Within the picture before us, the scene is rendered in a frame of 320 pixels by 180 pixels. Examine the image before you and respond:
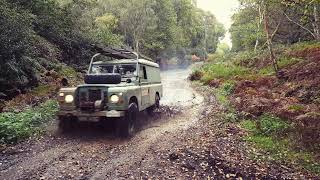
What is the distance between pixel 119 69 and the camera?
12.0 m

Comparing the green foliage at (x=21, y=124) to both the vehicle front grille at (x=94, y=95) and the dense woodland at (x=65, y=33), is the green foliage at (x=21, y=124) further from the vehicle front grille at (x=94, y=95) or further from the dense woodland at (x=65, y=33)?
the dense woodland at (x=65, y=33)

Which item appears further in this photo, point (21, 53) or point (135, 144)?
point (21, 53)

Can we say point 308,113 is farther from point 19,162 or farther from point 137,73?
point 19,162

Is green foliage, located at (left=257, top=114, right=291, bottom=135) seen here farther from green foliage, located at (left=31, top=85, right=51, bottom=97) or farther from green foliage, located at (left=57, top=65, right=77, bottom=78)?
green foliage, located at (left=57, top=65, right=77, bottom=78)

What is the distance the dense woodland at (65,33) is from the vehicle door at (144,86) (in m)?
5.83

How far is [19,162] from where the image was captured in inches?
315

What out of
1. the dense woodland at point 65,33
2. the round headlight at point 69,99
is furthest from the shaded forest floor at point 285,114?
the dense woodland at point 65,33

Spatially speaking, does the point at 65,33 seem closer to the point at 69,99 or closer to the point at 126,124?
the point at 69,99

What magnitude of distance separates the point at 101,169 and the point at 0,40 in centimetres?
931

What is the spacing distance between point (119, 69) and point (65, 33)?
49.8 ft

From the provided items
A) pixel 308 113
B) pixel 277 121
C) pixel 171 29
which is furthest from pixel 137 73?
pixel 171 29

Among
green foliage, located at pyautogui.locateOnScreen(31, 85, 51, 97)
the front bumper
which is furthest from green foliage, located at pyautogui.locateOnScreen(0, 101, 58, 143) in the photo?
green foliage, located at pyautogui.locateOnScreen(31, 85, 51, 97)

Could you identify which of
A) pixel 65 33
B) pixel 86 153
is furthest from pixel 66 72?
pixel 86 153

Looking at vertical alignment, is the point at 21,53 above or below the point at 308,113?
above
